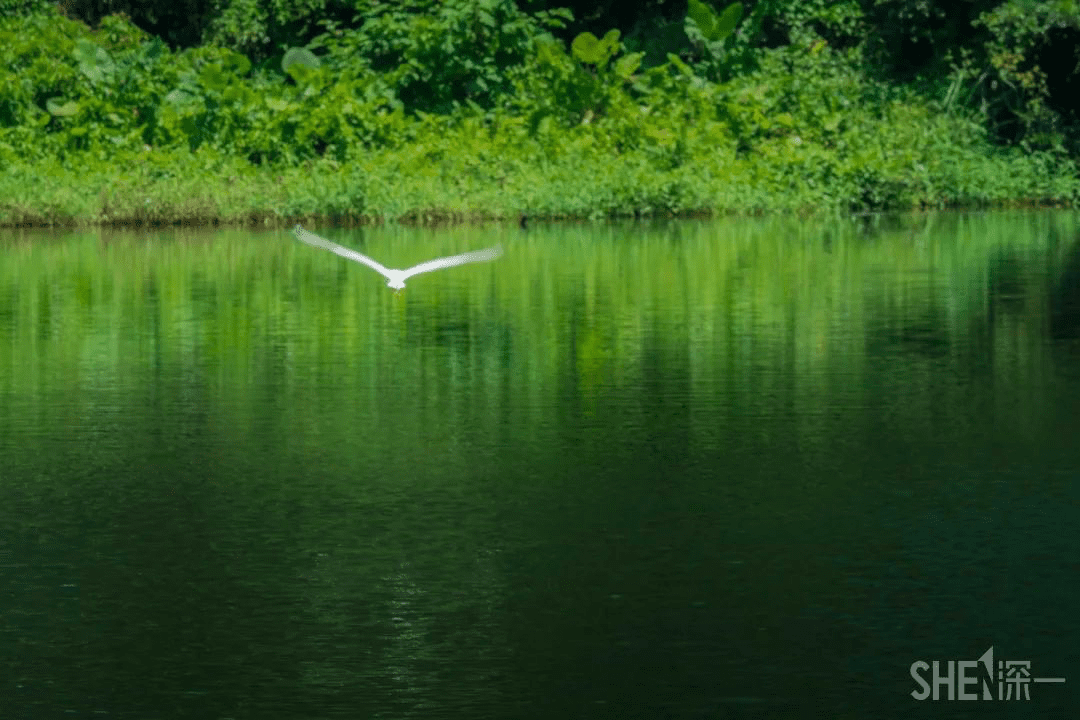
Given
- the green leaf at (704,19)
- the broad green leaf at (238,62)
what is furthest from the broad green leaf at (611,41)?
the broad green leaf at (238,62)

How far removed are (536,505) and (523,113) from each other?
27549 mm

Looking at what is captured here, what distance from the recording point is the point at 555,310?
19.6 meters

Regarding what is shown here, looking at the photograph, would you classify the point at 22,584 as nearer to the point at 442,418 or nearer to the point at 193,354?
the point at 442,418

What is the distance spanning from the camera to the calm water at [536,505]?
7246 mm

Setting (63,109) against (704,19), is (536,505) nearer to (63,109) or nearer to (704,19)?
(63,109)

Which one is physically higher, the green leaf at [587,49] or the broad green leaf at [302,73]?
the green leaf at [587,49]

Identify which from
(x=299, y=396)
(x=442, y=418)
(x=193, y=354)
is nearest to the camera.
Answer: (x=442, y=418)

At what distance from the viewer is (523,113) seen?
3719cm

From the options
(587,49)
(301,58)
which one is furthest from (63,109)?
(587,49)

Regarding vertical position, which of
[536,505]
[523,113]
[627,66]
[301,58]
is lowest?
[536,505]

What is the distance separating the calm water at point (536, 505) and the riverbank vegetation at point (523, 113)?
1283 cm

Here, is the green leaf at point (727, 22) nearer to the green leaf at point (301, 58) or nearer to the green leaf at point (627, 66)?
the green leaf at point (627, 66)

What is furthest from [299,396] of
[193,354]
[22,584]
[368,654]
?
[368,654]

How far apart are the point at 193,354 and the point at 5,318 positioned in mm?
3320
